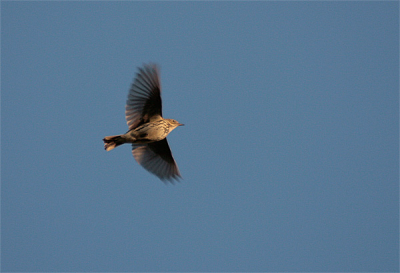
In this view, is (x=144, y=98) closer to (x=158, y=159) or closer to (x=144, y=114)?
(x=144, y=114)

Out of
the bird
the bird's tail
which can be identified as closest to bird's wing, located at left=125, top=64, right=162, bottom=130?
the bird

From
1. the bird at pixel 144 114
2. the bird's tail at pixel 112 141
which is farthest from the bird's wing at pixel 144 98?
the bird's tail at pixel 112 141

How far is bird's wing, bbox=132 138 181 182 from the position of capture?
12750mm

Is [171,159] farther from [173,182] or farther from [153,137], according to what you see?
[153,137]

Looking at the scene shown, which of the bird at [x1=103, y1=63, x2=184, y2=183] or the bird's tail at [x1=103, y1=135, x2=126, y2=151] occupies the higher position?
the bird at [x1=103, y1=63, x2=184, y2=183]

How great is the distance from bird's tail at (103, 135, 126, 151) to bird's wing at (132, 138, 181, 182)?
177 cm

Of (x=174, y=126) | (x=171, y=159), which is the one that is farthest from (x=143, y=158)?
(x=174, y=126)

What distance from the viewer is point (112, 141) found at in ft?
35.7

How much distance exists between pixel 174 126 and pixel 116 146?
5.11 ft

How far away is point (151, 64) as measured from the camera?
10820 millimetres

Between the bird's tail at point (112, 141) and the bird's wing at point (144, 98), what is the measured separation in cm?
48

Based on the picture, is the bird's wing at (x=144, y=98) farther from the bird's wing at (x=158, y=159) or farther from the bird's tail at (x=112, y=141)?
the bird's wing at (x=158, y=159)

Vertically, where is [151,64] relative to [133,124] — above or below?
above

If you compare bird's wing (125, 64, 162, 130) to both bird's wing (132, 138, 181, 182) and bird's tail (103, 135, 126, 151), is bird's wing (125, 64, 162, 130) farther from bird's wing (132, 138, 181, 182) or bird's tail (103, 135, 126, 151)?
bird's wing (132, 138, 181, 182)
